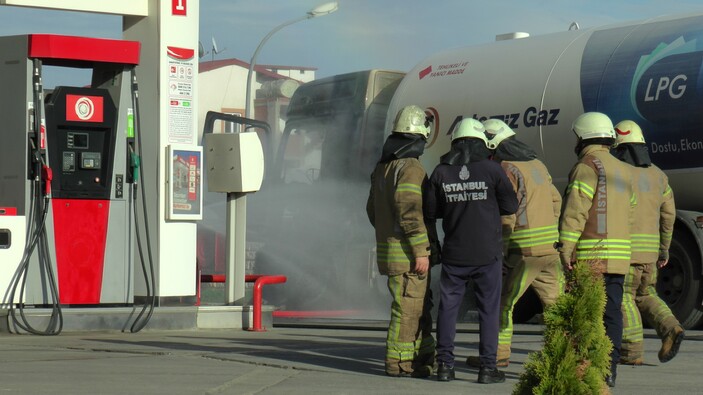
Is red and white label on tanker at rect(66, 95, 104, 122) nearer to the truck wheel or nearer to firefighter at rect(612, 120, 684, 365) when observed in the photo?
firefighter at rect(612, 120, 684, 365)

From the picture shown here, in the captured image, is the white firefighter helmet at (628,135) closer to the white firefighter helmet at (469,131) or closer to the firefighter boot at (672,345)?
the firefighter boot at (672,345)

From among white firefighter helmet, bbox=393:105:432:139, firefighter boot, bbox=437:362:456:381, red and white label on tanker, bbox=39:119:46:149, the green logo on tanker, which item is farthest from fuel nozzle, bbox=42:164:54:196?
the green logo on tanker

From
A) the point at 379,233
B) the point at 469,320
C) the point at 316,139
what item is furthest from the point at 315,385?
the point at 316,139

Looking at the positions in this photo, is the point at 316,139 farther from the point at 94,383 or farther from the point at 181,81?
the point at 94,383

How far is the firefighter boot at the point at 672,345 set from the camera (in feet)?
30.9

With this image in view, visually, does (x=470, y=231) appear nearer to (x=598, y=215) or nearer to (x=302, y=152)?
(x=598, y=215)

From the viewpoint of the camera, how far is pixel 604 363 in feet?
21.3

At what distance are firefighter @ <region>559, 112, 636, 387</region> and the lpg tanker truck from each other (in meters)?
4.38

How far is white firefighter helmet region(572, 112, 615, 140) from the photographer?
8805mm

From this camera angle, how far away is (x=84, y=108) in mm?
12203

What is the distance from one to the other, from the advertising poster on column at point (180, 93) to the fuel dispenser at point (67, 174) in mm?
359

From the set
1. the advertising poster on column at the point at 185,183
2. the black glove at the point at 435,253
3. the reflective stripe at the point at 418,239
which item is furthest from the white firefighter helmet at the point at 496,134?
the advertising poster on column at the point at 185,183

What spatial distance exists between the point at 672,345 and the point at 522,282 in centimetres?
127

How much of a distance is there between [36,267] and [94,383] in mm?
4297
